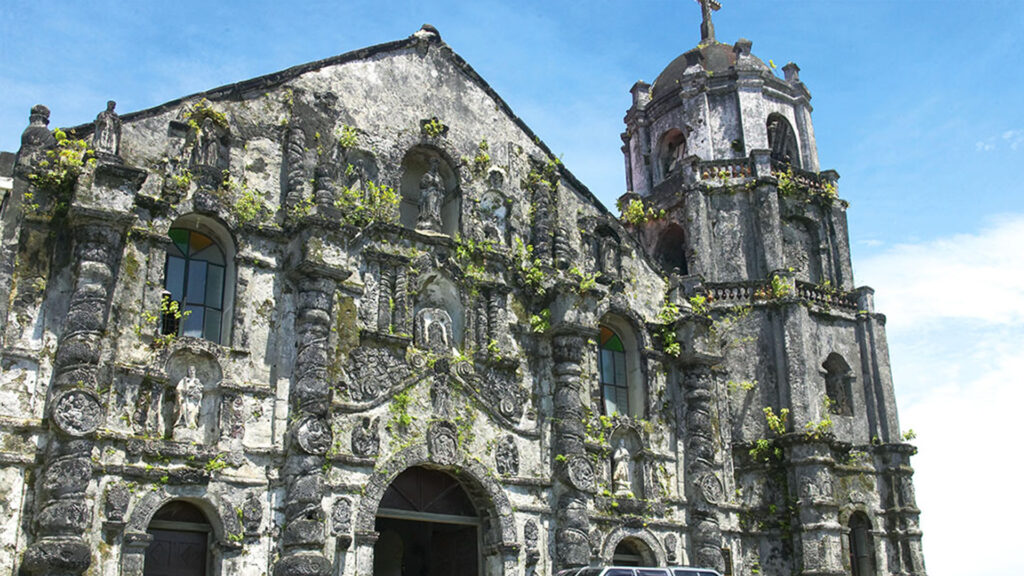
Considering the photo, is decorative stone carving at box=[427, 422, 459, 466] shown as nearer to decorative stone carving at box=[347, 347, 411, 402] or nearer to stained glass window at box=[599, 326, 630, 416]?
decorative stone carving at box=[347, 347, 411, 402]

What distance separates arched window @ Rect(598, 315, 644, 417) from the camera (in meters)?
19.0

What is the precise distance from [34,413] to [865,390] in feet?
55.5

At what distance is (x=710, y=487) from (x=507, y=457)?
4.19 m

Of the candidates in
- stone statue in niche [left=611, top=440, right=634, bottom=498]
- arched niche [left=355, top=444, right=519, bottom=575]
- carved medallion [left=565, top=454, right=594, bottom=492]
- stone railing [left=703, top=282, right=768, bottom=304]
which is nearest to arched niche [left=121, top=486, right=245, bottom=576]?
arched niche [left=355, top=444, right=519, bottom=575]

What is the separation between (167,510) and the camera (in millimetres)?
13680

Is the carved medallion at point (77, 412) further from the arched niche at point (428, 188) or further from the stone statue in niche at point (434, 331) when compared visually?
the arched niche at point (428, 188)

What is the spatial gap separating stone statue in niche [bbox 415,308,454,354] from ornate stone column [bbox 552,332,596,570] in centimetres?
213

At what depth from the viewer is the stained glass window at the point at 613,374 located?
19.0 meters

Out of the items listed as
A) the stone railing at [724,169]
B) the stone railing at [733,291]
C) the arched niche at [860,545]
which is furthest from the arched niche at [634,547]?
the stone railing at [724,169]

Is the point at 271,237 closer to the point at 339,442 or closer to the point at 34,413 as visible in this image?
the point at 339,442

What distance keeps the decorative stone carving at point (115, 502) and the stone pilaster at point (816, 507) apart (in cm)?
1284

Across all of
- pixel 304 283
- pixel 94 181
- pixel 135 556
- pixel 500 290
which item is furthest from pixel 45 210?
pixel 500 290

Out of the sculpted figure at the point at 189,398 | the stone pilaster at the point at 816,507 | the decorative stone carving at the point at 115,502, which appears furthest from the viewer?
the stone pilaster at the point at 816,507

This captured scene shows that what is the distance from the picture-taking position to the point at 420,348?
16516mm
